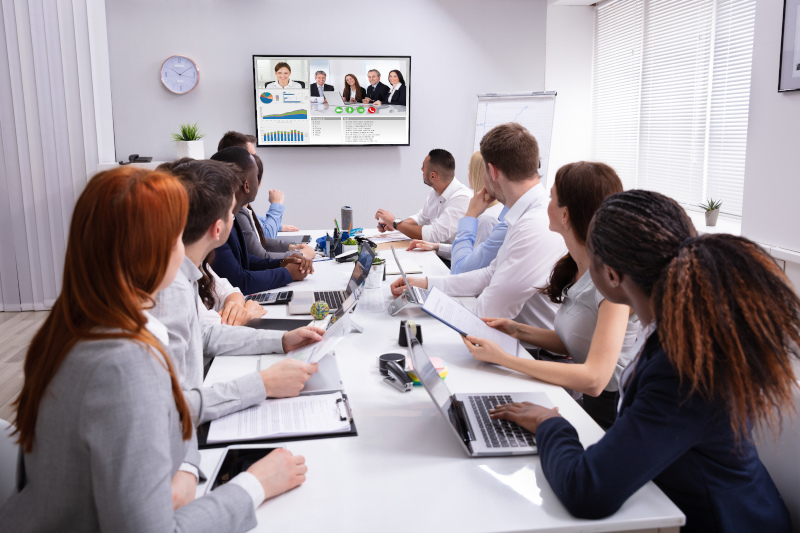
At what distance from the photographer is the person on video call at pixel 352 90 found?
5824 mm

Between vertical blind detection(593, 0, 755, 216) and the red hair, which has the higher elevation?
vertical blind detection(593, 0, 755, 216)

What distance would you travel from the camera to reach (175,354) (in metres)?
1.37

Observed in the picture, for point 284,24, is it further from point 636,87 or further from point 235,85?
point 636,87

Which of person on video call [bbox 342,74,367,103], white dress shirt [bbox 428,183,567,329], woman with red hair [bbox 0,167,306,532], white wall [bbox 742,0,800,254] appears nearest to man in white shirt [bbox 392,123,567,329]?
white dress shirt [bbox 428,183,567,329]

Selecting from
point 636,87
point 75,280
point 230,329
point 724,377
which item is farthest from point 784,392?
point 636,87

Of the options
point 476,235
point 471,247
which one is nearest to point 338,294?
point 471,247

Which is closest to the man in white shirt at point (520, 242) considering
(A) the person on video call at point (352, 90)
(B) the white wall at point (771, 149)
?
(B) the white wall at point (771, 149)

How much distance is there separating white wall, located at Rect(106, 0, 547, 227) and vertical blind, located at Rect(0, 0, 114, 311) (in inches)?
22.2

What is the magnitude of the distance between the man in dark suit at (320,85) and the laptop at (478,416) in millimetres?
4743

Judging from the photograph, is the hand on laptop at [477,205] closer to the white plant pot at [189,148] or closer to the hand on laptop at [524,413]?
the hand on laptop at [524,413]

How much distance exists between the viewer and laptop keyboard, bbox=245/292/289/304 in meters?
2.56

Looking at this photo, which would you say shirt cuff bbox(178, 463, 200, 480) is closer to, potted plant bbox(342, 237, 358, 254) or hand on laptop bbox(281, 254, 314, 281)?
hand on laptop bbox(281, 254, 314, 281)

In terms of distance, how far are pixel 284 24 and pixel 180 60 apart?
0.99 metres

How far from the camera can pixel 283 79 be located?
5727 mm
